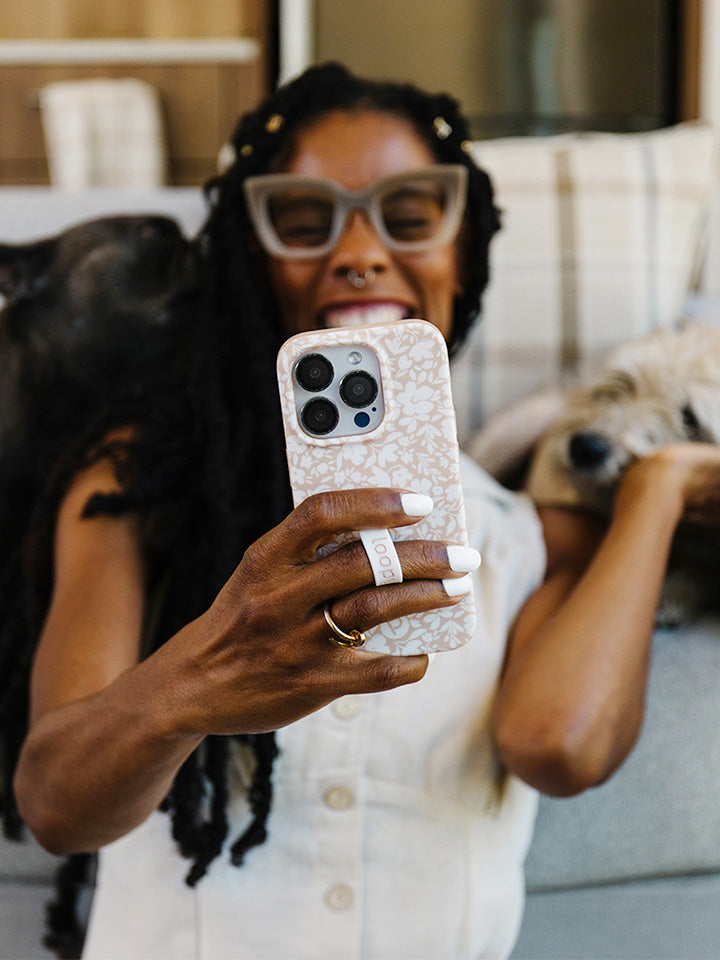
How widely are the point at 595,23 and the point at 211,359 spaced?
2.59 m

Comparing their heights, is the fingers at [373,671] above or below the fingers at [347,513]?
below

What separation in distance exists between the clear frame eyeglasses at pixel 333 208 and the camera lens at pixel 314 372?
1.45ft

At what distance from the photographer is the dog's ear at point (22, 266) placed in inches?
42.3

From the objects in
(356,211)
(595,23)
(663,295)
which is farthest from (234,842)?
(595,23)

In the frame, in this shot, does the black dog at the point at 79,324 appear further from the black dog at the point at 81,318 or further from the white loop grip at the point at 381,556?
the white loop grip at the point at 381,556

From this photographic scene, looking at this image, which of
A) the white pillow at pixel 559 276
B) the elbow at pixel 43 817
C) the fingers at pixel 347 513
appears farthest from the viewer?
the white pillow at pixel 559 276

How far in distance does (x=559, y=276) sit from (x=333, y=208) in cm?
61

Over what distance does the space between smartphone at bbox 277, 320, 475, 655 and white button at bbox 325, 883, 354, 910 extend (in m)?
0.41

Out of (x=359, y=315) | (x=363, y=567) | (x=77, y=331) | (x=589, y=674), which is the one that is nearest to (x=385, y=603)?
(x=363, y=567)

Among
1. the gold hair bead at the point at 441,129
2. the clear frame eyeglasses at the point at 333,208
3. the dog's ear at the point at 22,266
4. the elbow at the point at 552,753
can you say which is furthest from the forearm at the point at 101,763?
the gold hair bead at the point at 441,129

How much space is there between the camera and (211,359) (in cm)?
85

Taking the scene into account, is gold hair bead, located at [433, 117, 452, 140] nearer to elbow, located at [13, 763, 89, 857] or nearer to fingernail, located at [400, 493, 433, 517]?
fingernail, located at [400, 493, 433, 517]

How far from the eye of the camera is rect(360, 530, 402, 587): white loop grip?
1.43ft

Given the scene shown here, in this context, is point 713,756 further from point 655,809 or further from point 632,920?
point 632,920
